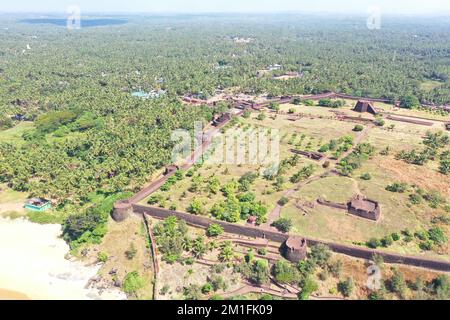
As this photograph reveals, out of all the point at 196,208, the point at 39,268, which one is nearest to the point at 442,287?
the point at 196,208

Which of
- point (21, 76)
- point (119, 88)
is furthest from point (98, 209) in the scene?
point (21, 76)

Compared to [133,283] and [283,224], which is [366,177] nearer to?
[283,224]

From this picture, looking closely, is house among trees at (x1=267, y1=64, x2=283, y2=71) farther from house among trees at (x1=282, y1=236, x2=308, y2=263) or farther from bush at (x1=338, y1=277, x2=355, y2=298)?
bush at (x1=338, y1=277, x2=355, y2=298)

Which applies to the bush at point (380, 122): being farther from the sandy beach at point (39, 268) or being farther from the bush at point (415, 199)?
the sandy beach at point (39, 268)

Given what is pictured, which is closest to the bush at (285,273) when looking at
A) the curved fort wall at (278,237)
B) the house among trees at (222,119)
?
the curved fort wall at (278,237)

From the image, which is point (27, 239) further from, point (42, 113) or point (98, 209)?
point (42, 113)
